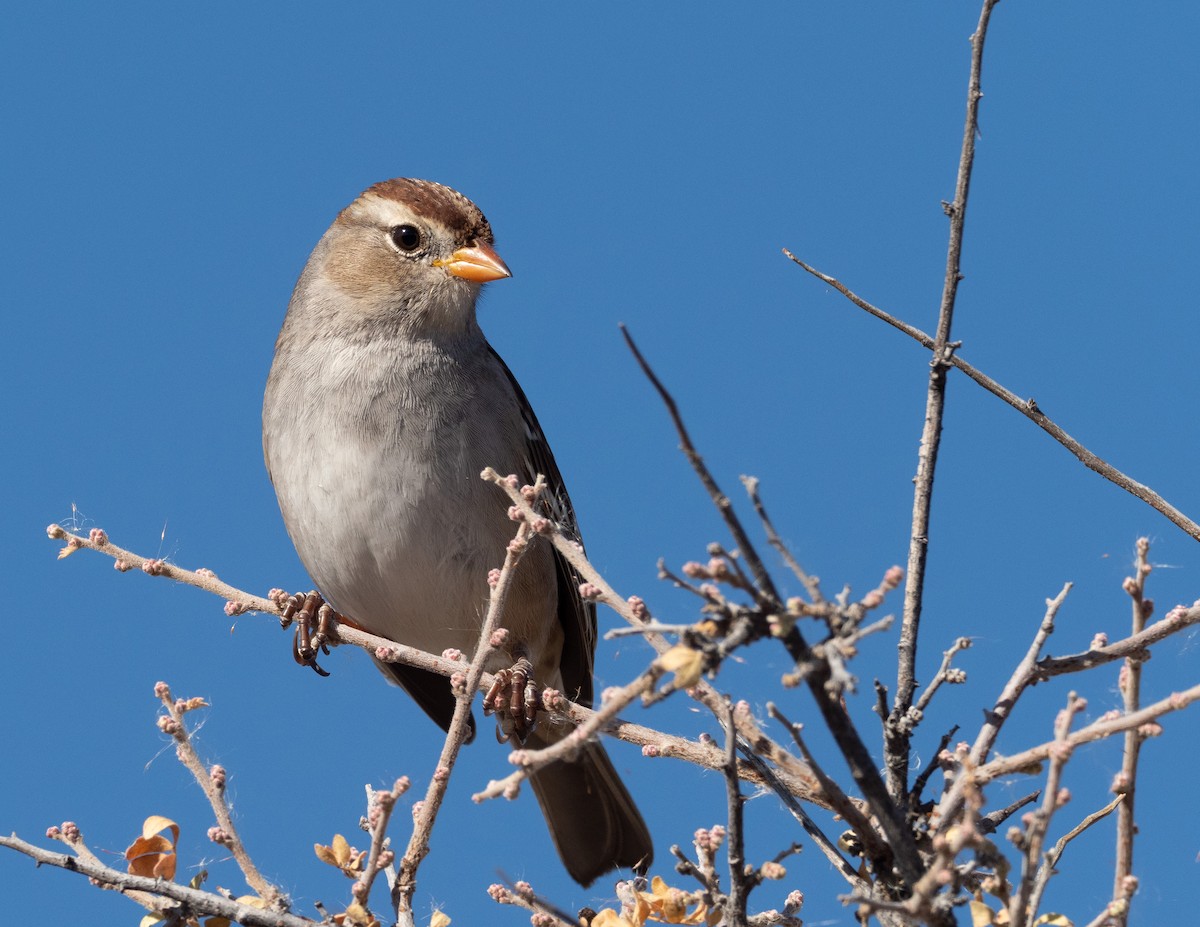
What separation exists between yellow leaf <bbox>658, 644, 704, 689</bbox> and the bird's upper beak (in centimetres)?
377

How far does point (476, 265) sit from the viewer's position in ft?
17.6

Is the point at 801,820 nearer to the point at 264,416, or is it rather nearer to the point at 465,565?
the point at 465,565

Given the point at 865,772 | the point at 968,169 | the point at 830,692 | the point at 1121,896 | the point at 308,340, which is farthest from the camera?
the point at 308,340

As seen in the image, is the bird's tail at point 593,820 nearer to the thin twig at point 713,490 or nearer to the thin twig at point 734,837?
the thin twig at point 734,837

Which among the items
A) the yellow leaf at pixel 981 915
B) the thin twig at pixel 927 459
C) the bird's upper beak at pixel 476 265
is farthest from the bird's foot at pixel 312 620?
the yellow leaf at pixel 981 915

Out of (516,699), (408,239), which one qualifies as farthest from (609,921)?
(408,239)

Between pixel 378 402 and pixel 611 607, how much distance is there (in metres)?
2.87

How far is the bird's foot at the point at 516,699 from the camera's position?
14.0ft

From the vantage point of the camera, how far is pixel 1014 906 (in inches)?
70.2

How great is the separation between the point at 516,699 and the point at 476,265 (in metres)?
1.88

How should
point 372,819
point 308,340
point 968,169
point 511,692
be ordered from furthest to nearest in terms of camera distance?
point 308,340 < point 511,692 < point 968,169 < point 372,819

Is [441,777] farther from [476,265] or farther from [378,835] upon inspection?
[476,265]

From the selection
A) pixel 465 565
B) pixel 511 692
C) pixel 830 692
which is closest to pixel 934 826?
pixel 830 692

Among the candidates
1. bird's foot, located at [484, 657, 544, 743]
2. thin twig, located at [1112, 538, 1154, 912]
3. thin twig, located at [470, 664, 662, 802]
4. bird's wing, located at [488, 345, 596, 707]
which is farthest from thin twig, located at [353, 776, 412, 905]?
bird's wing, located at [488, 345, 596, 707]
